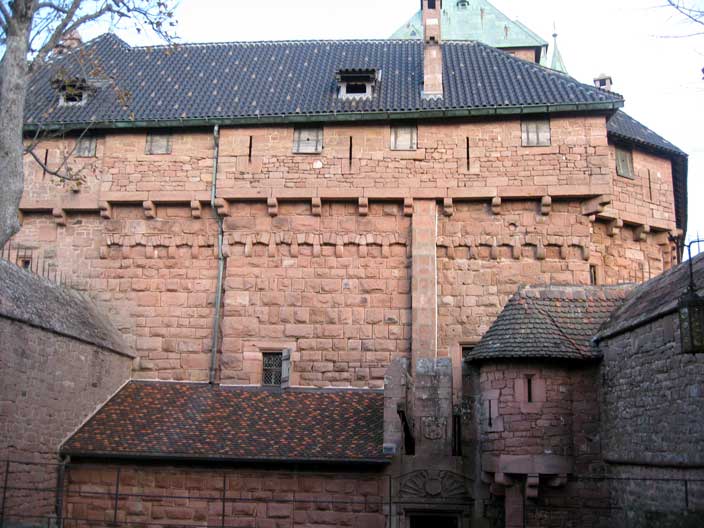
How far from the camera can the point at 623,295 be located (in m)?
14.8

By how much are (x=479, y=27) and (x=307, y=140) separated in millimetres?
18646

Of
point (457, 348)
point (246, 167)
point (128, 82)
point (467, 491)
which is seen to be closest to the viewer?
point (467, 491)

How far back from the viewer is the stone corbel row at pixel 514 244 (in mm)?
17297

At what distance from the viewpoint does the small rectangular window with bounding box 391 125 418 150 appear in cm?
1808

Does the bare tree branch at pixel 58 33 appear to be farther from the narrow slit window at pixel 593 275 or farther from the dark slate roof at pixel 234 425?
the narrow slit window at pixel 593 275

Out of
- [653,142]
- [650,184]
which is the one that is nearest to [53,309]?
[650,184]

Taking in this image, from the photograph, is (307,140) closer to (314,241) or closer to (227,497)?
(314,241)

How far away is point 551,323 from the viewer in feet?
45.3

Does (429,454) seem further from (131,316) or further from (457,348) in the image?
(131,316)

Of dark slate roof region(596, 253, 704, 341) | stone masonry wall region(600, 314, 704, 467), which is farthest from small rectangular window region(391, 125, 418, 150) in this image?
stone masonry wall region(600, 314, 704, 467)

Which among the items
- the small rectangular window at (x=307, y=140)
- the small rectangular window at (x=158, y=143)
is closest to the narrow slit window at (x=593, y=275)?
the small rectangular window at (x=307, y=140)

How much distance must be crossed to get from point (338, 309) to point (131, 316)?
15.5 feet

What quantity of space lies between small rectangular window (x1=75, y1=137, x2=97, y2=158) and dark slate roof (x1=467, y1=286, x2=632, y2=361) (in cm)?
1052

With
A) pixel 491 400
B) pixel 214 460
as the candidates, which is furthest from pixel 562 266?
pixel 214 460
